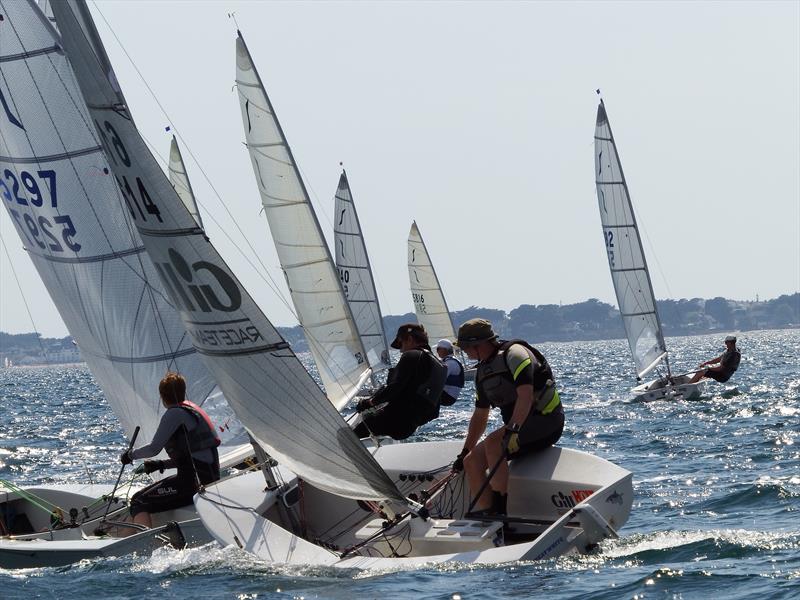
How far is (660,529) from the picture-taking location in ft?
26.2

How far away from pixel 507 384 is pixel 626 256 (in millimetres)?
18629

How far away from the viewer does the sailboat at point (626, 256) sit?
2509 centimetres

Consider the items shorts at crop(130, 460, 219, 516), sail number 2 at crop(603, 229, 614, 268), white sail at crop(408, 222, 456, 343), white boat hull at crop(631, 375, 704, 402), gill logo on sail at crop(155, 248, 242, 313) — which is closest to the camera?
gill logo on sail at crop(155, 248, 242, 313)

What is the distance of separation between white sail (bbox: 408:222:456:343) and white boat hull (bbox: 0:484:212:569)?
27337 mm

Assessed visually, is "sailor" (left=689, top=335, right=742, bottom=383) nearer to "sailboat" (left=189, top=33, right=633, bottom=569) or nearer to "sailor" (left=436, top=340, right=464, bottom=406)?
"sailor" (left=436, top=340, right=464, bottom=406)

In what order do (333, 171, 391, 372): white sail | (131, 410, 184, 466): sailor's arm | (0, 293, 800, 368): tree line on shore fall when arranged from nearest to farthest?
(131, 410, 184, 466): sailor's arm
(333, 171, 391, 372): white sail
(0, 293, 800, 368): tree line on shore

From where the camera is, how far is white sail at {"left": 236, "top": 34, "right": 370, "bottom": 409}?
16.4m

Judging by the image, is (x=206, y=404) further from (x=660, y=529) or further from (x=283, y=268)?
(x=283, y=268)

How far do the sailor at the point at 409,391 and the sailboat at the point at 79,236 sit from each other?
1.14m

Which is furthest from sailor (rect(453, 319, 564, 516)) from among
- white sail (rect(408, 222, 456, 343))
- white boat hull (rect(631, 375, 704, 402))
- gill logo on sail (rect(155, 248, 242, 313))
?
white sail (rect(408, 222, 456, 343))

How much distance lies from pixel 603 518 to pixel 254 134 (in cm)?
1190

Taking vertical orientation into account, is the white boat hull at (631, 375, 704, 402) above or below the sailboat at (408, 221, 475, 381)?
below

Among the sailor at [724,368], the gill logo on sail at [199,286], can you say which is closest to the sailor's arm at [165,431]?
the gill logo on sail at [199,286]

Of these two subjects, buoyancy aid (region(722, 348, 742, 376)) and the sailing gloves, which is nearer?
the sailing gloves
